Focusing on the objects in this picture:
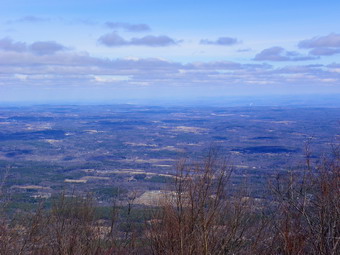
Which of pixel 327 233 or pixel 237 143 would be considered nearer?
pixel 327 233

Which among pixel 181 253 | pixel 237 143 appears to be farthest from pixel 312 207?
pixel 237 143

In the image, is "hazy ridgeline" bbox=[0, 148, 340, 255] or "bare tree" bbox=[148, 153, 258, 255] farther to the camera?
"bare tree" bbox=[148, 153, 258, 255]

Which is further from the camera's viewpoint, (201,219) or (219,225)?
(219,225)

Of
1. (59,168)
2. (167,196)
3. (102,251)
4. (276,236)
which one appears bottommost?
(59,168)

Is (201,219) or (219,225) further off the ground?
(201,219)

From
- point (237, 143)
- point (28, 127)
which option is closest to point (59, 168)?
point (237, 143)

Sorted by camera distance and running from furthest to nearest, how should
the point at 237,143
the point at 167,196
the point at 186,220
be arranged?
the point at 237,143 → the point at 167,196 → the point at 186,220

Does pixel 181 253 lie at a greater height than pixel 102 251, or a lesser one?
greater

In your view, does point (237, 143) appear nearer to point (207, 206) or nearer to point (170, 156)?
point (170, 156)

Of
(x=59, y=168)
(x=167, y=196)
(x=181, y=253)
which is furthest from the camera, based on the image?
(x=59, y=168)

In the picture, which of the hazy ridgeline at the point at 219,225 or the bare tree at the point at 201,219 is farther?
the bare tree at the point at 201,219
